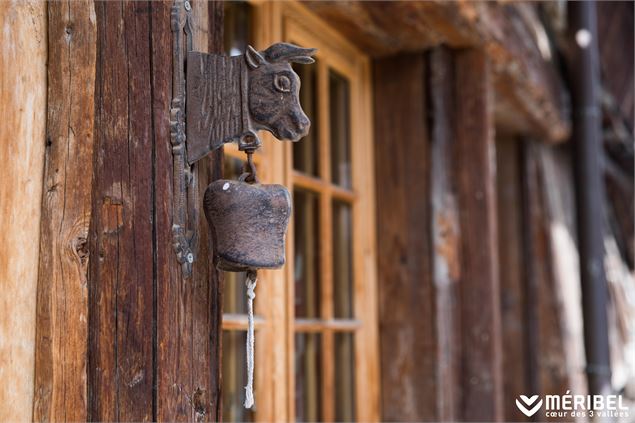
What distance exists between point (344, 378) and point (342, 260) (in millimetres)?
403


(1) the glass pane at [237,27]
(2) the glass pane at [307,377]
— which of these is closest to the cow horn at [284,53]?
(1) the glass pane at [237,27]

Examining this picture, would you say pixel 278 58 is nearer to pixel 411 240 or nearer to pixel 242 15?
pixel 242 15

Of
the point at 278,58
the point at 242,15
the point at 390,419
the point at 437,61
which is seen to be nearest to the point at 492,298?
the point at 390,419

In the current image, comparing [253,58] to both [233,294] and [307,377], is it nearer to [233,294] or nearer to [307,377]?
[233,294]

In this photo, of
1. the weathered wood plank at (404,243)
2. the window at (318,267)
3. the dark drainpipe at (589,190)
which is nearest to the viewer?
the window at (318,267)

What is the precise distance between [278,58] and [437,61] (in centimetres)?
160

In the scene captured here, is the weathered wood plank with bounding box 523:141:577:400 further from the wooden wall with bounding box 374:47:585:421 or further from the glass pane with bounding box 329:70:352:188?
the glass pane with bounding box 329:70:352:188

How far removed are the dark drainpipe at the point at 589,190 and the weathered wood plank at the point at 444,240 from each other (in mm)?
1381

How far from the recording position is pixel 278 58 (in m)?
1.56

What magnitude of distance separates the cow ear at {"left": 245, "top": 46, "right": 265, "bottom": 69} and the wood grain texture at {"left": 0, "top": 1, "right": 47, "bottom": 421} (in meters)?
0.36

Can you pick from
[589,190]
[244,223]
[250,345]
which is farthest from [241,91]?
[589,190]

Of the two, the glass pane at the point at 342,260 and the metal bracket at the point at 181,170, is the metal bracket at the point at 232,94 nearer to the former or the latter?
the metal bracket at the point at 181,170

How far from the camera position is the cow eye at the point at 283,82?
5.09 ft

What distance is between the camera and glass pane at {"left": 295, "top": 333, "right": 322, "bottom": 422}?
2.65 meters
